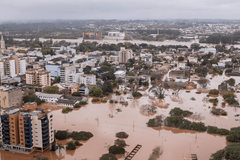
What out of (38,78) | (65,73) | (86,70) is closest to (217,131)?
(65,73)

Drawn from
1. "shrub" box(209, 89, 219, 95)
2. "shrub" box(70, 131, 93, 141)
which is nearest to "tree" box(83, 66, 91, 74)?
"shrub" box(209, 89, 219, 95)

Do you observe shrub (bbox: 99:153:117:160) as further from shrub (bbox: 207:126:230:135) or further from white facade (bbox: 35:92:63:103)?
white facade (bbox: 35:92:63:103)

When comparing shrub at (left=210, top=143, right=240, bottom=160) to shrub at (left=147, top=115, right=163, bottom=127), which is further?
shrub at (left=147, top=115, right=163, bottom=127)

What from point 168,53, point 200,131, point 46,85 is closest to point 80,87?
point 46,85

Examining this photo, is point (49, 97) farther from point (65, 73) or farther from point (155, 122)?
point (155, 122)

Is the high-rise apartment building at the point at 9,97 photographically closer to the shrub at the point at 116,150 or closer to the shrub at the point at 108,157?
the shrub at the point at 116,150
